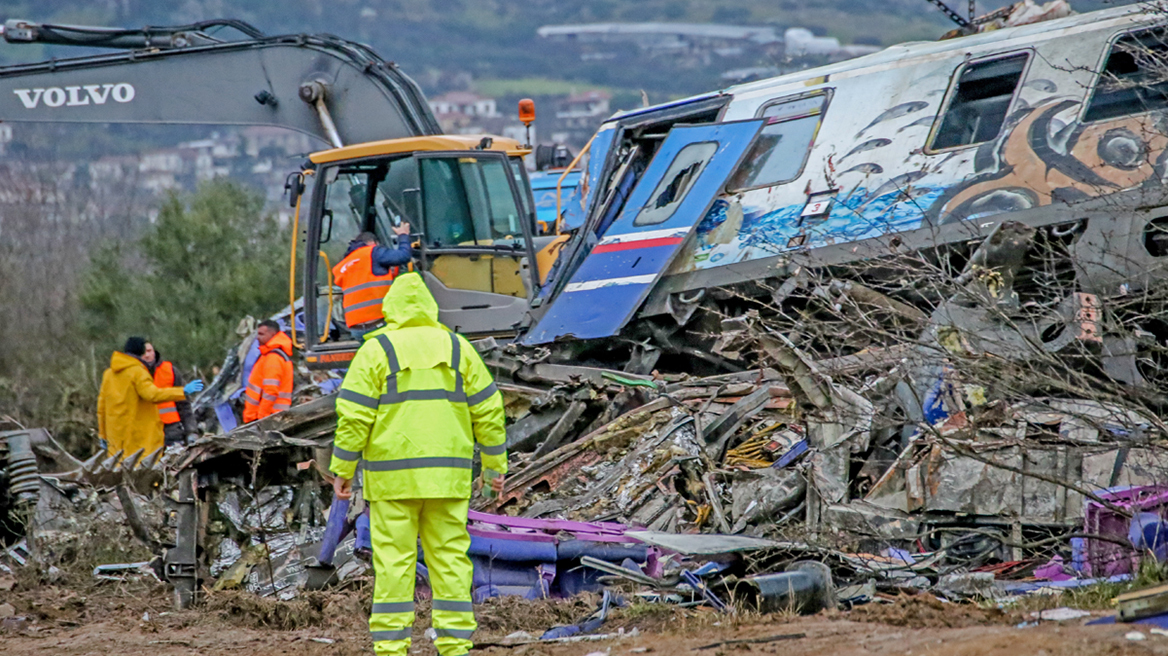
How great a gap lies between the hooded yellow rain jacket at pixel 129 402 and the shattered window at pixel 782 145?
552 cm

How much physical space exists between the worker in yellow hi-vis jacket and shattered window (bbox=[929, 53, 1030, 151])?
5.27m

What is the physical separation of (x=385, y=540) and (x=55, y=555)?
14.8 ft

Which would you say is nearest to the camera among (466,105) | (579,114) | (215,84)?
(215,84)

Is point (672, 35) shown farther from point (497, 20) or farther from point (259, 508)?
point (259, 508)

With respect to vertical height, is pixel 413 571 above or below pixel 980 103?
below

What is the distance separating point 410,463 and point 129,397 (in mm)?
7380

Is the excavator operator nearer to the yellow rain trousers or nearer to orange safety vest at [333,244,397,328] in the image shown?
orange safety vest at [333,244,397,328]

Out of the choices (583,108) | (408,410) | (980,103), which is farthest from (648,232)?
(583,108)

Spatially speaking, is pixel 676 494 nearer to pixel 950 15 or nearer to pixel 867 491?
pixel 867 491

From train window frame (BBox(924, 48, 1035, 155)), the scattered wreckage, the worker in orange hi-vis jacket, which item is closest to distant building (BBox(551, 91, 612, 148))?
the worker in orange hi-vis jacket

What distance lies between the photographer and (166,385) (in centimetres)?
1252

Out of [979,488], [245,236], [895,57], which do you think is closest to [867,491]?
[979,488]

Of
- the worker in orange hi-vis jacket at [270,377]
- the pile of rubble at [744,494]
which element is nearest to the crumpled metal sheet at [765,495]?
the pile of rubble at [744,494]

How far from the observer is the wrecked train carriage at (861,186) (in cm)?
878
